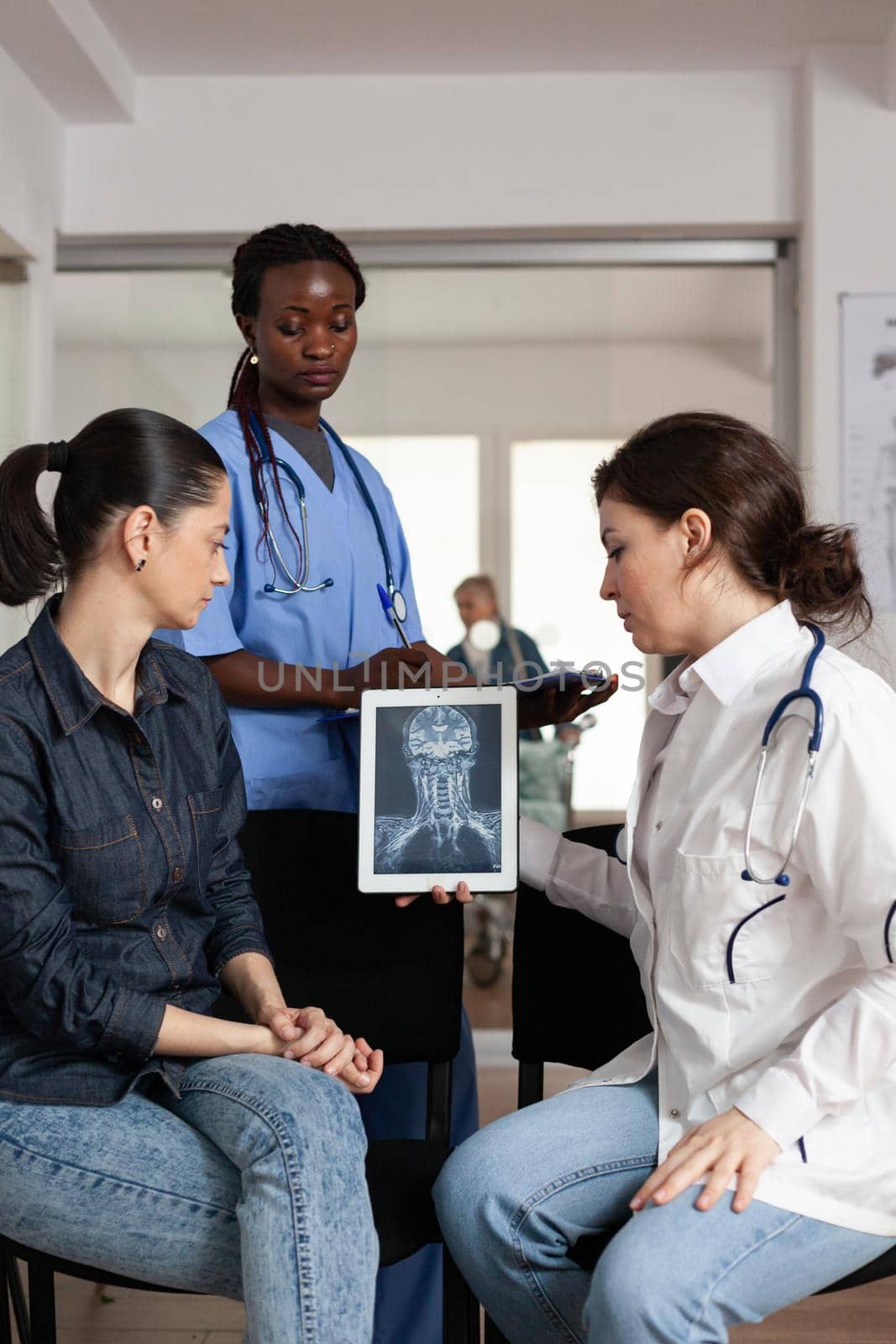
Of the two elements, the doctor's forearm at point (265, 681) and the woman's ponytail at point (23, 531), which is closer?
the woman's ponytail at point (23, 531)

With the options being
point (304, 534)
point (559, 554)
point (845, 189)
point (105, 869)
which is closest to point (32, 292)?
point (559, 554)

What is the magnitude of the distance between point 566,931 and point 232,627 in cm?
57

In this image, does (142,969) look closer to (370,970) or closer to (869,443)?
(370,970)

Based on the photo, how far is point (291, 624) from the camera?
173cm

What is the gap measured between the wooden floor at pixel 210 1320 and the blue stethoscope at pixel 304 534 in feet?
3.66

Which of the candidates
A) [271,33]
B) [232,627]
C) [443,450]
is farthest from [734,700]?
[271,33]

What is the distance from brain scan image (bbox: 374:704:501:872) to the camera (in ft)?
4.82

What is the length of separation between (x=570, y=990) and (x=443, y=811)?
278mm

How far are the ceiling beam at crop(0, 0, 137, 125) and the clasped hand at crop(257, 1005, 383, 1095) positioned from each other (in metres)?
2.31

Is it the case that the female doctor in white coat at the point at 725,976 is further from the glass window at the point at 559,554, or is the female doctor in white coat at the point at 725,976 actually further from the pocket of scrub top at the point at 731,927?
the glass window at the point at 559,554

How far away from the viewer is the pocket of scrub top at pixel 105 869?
1228 mm

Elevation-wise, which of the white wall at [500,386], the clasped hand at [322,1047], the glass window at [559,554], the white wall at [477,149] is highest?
the white wall at [477,149]

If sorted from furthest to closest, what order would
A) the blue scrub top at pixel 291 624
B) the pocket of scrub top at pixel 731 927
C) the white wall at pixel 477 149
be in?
the white wall at pixel 477 149, the blue scrub top at pixel 291 624, the pocket of scrub top at pixel 731 927

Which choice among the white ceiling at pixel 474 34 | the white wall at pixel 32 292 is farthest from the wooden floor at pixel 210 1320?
the white ceiling at pixel 474 34
